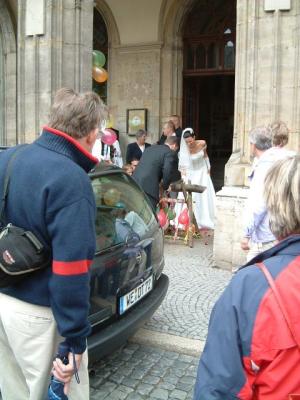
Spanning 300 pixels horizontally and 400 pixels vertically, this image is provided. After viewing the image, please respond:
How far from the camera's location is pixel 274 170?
1.69 metres

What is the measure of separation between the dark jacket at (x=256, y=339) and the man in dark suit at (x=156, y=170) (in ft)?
19.2

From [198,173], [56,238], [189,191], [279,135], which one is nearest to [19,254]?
[56,238]

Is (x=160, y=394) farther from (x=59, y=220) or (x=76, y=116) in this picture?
(x=76, y=116)

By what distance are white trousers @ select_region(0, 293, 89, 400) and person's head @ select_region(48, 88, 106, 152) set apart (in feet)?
2.47

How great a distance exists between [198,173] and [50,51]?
11.0ft

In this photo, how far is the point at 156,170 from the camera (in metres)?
7.45

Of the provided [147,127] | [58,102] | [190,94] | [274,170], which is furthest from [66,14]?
[274,170]

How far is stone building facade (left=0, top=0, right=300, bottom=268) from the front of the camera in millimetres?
6504

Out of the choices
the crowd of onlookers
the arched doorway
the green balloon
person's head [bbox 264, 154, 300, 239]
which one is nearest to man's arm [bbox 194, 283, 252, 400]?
person's head [bbox 264, 154, 300, 239]

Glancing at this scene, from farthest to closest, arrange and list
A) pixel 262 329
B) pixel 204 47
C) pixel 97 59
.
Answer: pixel 204 47 → pixel 97 59 → pixel 262 329

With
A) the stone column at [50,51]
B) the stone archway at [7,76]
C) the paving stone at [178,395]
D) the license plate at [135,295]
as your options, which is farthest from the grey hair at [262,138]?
the stone archway at [7,76]

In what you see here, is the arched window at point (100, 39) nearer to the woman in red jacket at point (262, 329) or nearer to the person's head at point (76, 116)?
the person's head at point (76, 116)

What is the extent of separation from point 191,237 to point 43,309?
230 inches

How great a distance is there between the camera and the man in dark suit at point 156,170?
292 inches
